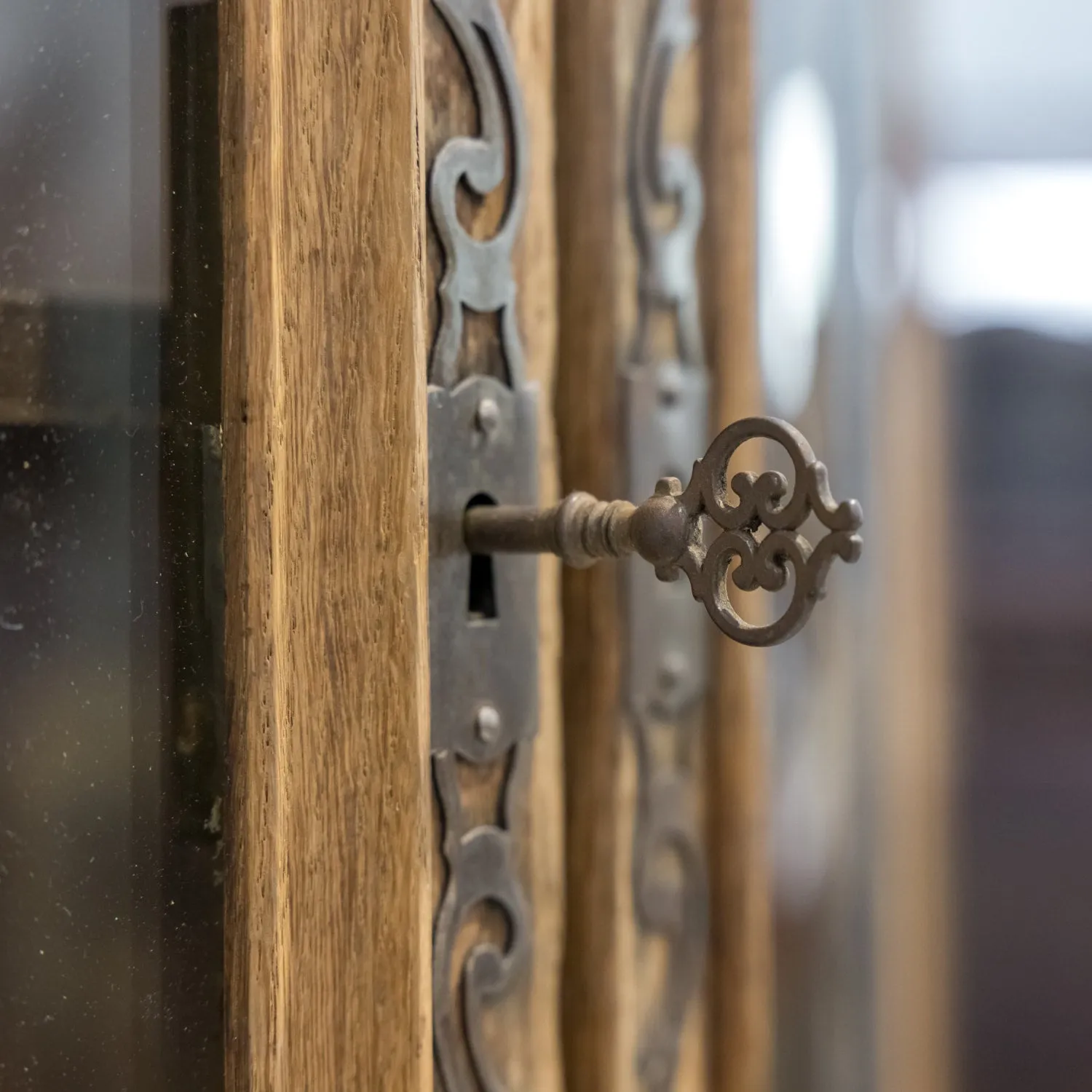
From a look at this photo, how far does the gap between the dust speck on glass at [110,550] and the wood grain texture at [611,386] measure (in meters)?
0.21

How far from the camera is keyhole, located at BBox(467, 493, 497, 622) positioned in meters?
0.46

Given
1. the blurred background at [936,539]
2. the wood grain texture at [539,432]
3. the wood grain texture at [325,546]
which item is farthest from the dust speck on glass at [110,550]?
the blurred background at [936,539]

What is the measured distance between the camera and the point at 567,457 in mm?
541

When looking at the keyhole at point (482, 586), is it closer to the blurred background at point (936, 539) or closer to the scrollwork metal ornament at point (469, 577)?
the scrollwork metal ornament at point (469, 577)

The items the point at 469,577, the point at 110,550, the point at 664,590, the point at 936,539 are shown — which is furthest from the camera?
the point at 936,539

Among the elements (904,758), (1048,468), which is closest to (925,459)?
(1048,468)

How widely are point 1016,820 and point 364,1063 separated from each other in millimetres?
633

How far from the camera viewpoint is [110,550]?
0.34 meters

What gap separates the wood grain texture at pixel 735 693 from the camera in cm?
58

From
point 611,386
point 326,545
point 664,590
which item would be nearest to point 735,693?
point 664,590

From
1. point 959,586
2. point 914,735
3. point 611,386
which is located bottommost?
point 914,735

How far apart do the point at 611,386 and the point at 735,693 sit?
0.17m

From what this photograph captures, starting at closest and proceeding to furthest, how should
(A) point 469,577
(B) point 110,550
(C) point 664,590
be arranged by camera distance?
(B) point 110,550
(A) point 469,577
(C) point 664,590

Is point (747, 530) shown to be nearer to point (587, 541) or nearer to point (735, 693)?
point (587, 541)
